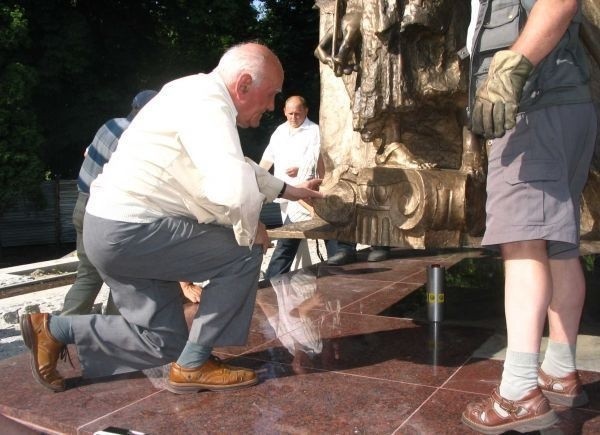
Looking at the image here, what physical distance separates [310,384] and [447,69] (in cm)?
219

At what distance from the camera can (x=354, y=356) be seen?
338 centimetres

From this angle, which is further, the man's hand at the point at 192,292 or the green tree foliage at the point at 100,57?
the green tree foliage at the point at 100,57

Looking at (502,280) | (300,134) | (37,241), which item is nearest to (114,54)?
(37,241)

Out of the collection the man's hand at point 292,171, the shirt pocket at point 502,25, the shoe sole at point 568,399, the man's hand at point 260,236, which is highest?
the shirt pocket at point 502,25

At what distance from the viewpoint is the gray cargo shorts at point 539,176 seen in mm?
2350

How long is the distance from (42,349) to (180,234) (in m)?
0.80

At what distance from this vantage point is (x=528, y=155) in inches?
94.3

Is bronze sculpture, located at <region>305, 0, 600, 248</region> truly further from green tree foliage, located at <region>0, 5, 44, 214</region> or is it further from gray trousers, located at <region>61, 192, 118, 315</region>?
green tree foliage, located at <region>0, 5, 44, 214</region>

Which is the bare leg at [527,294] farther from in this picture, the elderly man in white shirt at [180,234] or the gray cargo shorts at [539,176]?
the elderly man in white shirt at [180,234]

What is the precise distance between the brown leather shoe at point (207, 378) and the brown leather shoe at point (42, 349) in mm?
496

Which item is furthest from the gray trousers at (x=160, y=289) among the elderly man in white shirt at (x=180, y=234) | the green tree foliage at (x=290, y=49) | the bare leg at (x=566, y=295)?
the green tree foliage at (x=290, y=49)

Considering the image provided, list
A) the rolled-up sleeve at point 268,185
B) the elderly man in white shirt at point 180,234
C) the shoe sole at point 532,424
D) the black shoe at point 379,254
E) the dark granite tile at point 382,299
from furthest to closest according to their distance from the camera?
the black shoe at point 379,254 < the dark granite tile at point 382,299 < the rolled-up sleeve at point 268,185 < the elderly man in white shirt at point 180,234 < the shoe sole at point 532,424

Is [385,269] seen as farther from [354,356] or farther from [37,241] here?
[37,241]

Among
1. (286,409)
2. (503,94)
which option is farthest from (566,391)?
(503,94)
